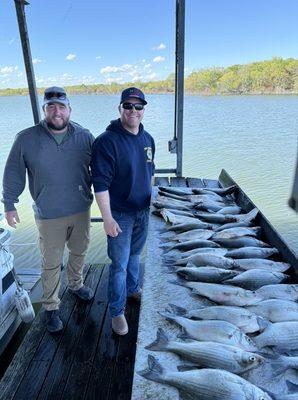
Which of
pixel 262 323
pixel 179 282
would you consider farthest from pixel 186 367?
pixel 179 282

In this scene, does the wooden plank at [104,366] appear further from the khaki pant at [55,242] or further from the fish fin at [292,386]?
the fish fin at [292,386]

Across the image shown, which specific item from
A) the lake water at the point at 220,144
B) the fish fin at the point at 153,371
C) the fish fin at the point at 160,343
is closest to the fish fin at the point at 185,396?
the fish fin at the point at 153,371

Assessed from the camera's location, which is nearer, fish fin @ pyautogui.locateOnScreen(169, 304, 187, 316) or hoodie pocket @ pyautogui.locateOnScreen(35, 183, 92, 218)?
fish fin @ pyautogui.locateOnScreen(169, 304, 187, 316)

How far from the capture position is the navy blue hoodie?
236 centimetres

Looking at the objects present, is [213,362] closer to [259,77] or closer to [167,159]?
[167,159]

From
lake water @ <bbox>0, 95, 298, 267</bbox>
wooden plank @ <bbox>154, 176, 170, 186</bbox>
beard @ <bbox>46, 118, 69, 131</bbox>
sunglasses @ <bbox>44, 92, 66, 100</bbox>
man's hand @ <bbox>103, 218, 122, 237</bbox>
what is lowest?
lake water @ <bbox>0, 95, 298, 267</bbox>

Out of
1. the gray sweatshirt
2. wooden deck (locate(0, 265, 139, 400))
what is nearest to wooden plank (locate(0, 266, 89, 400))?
wooden deck (locate(0, 265, 139, 400))

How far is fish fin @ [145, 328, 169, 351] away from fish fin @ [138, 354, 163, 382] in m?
0.07

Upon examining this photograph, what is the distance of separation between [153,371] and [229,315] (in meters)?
0.51

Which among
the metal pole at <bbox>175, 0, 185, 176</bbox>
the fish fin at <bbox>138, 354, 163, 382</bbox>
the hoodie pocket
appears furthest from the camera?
the metal pole at <bbox>175, 0, 185, 176</bbox>

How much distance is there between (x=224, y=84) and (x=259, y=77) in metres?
2.44

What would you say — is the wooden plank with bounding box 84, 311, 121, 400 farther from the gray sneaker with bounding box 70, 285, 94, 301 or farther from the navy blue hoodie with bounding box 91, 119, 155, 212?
the navy blue hoodie with bounding box 91, 119, 155, 212

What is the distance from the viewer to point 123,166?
2430 millimetres

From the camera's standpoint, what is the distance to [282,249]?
2545mm
